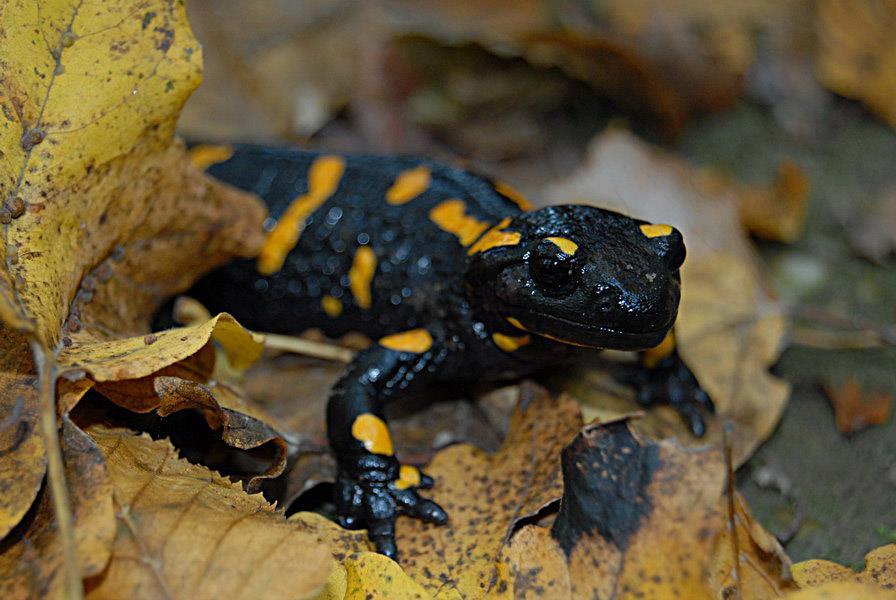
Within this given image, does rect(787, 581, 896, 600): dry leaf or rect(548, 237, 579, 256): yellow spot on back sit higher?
rect(548, 237, 579, 256): yellow spot on back

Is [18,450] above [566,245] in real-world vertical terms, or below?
above

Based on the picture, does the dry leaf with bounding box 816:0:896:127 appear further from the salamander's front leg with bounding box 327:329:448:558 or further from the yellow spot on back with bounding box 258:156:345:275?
the salamander's front leg with bounding box 327:329:448:558

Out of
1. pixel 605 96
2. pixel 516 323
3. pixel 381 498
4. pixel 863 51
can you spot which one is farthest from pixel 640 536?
pixel 863 51

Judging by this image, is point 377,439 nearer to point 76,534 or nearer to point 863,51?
point 76,534

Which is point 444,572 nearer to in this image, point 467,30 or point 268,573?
point 268,573

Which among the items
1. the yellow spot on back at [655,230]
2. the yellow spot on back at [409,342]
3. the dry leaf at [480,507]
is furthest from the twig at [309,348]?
the yellow spot on back at [655,230]

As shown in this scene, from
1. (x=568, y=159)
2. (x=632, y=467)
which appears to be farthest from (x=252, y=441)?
(x=568, y=159)

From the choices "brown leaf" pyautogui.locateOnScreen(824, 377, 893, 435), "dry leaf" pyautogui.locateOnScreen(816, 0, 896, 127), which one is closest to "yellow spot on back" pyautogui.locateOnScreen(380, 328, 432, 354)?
"brown leaf" pyautogui.locateOnScreen(824, 377, 893, 435)
